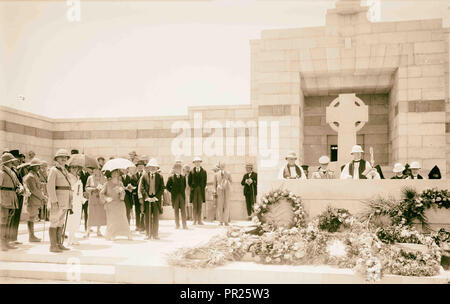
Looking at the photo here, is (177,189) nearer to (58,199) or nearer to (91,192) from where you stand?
(91,192)

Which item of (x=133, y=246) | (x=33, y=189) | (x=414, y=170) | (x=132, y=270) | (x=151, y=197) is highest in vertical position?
(x=414, y=170)

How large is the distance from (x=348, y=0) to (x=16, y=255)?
13.6 m

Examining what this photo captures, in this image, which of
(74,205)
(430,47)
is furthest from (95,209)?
(430,47)

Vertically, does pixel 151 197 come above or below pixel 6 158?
below

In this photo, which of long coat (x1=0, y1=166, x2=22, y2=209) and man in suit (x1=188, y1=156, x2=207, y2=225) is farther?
man in suit (x1=188, y1=156, x2=207, y2=225)

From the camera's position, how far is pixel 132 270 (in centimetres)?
650

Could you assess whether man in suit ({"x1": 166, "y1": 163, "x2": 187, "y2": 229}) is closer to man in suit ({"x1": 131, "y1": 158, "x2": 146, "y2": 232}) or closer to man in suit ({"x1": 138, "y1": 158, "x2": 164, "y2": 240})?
man in suit ({"x1": 131, "y1": 158, "x2": 146, "y2": 232})

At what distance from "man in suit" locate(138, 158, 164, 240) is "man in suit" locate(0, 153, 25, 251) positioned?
2955mm

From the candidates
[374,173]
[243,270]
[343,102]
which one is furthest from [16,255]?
[343,102]

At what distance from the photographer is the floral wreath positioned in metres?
7.79

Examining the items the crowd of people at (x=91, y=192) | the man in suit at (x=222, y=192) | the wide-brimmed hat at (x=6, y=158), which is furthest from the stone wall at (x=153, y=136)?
the wide-brimmed hat at (x=6, y=158)

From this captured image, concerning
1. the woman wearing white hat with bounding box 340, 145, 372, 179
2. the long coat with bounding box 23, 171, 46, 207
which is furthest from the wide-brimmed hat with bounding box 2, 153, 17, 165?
the woman wearing white hat with bounding box 340, 145, 372, 179

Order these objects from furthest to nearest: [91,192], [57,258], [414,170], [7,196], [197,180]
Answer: [197,180]
[414,170]
[91,192]
[7,196]
[57,258]

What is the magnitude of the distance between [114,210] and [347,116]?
694 centimetres
